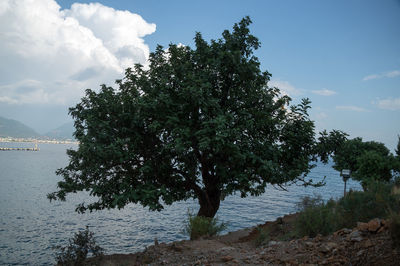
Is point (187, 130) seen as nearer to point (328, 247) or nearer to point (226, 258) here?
point (226, 258)

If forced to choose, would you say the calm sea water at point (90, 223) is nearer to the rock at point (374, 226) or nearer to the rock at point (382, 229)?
the rock at point (374, 226)

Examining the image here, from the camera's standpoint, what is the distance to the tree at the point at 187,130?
10273mm

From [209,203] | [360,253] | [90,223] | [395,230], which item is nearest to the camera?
[395,230]

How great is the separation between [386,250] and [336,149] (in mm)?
7110

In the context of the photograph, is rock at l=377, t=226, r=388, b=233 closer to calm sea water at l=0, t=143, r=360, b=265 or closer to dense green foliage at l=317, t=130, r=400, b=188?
calm sea water at l=0, t=143, r=360, b=265

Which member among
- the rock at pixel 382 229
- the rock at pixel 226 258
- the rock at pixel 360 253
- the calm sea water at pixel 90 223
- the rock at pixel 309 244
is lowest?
the calm sea water at pixel 90 223

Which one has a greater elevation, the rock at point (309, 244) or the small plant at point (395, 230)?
the small plant at point (395, 230)

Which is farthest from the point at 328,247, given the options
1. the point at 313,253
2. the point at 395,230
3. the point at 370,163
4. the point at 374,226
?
the point at 370,163

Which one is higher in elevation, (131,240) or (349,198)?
(349,198)

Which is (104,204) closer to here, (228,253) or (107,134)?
(107,134)

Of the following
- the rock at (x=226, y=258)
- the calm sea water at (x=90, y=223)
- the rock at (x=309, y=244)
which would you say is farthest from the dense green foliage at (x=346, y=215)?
the calm sea water at (x=90, y=223)

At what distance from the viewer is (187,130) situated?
9.88 m

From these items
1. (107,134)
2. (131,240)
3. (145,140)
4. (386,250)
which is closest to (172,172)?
(145,140)

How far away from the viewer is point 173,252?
9328 millimetres
